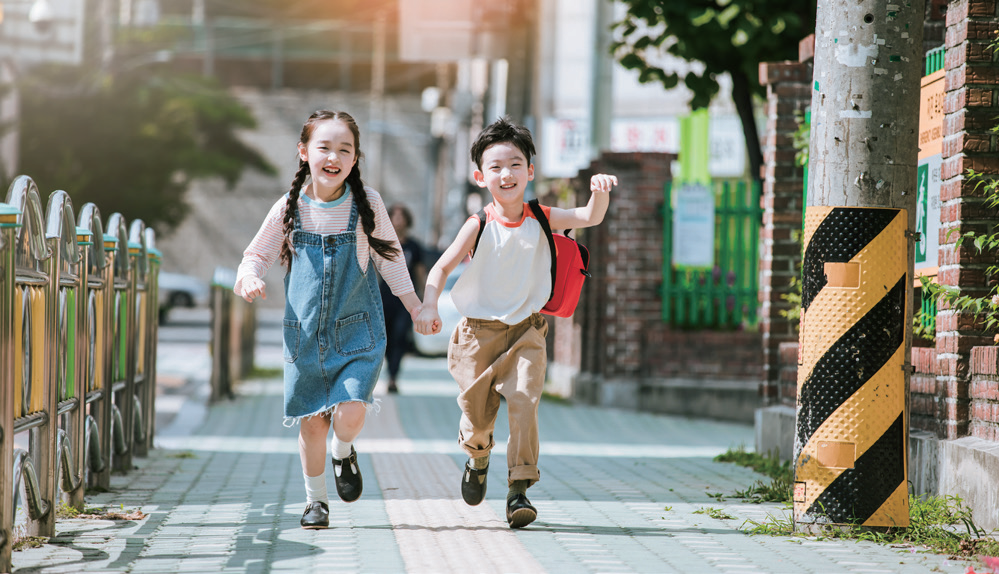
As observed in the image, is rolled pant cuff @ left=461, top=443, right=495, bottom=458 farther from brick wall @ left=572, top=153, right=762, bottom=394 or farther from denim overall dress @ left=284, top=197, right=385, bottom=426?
brick wall @ left=572, top=153, right=762, bottom=394

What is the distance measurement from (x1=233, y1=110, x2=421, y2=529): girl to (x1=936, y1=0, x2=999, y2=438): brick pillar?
2444 millimetres

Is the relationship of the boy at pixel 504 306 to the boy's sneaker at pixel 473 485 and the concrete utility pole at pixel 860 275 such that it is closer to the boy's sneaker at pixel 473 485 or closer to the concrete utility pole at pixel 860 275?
the boy's sneaker at pixel 473 485

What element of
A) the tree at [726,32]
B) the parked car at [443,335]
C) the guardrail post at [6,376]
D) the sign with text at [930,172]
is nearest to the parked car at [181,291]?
the parked car at [443,335]

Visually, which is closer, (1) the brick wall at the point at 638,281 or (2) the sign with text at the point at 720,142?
(1) the brick wall at the point at 638,281

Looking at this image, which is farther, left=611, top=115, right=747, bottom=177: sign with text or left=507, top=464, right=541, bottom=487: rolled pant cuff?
left=611, top=115, right=747, bottom=177: sign with text

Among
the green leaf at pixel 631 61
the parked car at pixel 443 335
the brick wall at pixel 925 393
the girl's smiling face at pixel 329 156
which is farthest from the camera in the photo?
the parked car at pixel 443 335

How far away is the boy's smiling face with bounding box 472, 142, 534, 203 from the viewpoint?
5418 millimetres

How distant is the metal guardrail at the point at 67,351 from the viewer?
14.0ft

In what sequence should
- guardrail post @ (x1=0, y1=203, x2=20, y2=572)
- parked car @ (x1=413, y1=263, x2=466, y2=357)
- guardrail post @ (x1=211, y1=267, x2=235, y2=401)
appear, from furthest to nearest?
parked car @ (x1=413, y1=263, x2=466, y2=357)
guardrail post @ (x1=211, y1=267, x2=235, y2=401)
guardrail post @ (x1=0, y1=203, x2=20, y2=572)

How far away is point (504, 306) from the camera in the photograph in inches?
213

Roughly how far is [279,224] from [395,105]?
174 feet

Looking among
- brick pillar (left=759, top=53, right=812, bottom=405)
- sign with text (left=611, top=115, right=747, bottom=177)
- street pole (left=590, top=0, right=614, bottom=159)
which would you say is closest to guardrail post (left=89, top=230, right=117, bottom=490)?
brick pillar (left=759, top=53, right=812, bottom=405)

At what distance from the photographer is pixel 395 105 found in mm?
57781

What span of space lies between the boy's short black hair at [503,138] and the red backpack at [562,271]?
23 centimetres
